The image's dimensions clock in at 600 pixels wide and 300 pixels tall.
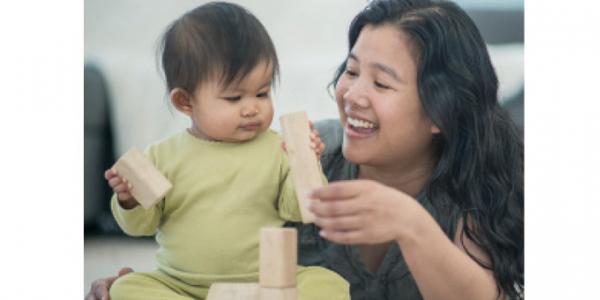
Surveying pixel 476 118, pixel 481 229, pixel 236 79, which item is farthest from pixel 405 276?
pixel 236 79

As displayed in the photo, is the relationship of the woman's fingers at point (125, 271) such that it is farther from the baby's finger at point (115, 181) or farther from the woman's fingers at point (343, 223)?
the woman's fingers at point (343, 223)

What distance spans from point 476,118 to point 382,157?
133 millimetres

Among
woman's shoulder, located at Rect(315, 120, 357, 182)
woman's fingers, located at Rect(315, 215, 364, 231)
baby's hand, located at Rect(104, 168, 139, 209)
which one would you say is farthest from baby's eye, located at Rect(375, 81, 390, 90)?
baby's hand, located at Rect(104, 168, 139, 209)

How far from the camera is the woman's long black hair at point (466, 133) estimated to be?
53.6 inches

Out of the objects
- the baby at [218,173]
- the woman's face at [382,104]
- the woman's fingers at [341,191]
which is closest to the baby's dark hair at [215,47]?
the baby at [218,173]

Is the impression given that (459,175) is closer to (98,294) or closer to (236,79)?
(236,79)

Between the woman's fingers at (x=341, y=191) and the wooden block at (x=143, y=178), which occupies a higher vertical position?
the woman's fingers at (x=341, y=191)

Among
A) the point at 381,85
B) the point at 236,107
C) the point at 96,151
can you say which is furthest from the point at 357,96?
the point at 96,151

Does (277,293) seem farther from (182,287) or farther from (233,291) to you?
(182,287)

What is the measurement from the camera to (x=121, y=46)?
1485 millimetres

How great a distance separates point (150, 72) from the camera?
144cm

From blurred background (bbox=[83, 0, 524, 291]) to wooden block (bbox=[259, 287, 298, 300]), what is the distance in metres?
0.27

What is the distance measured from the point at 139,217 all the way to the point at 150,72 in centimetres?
21

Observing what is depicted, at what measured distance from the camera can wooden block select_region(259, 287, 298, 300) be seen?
1171 millimetres
